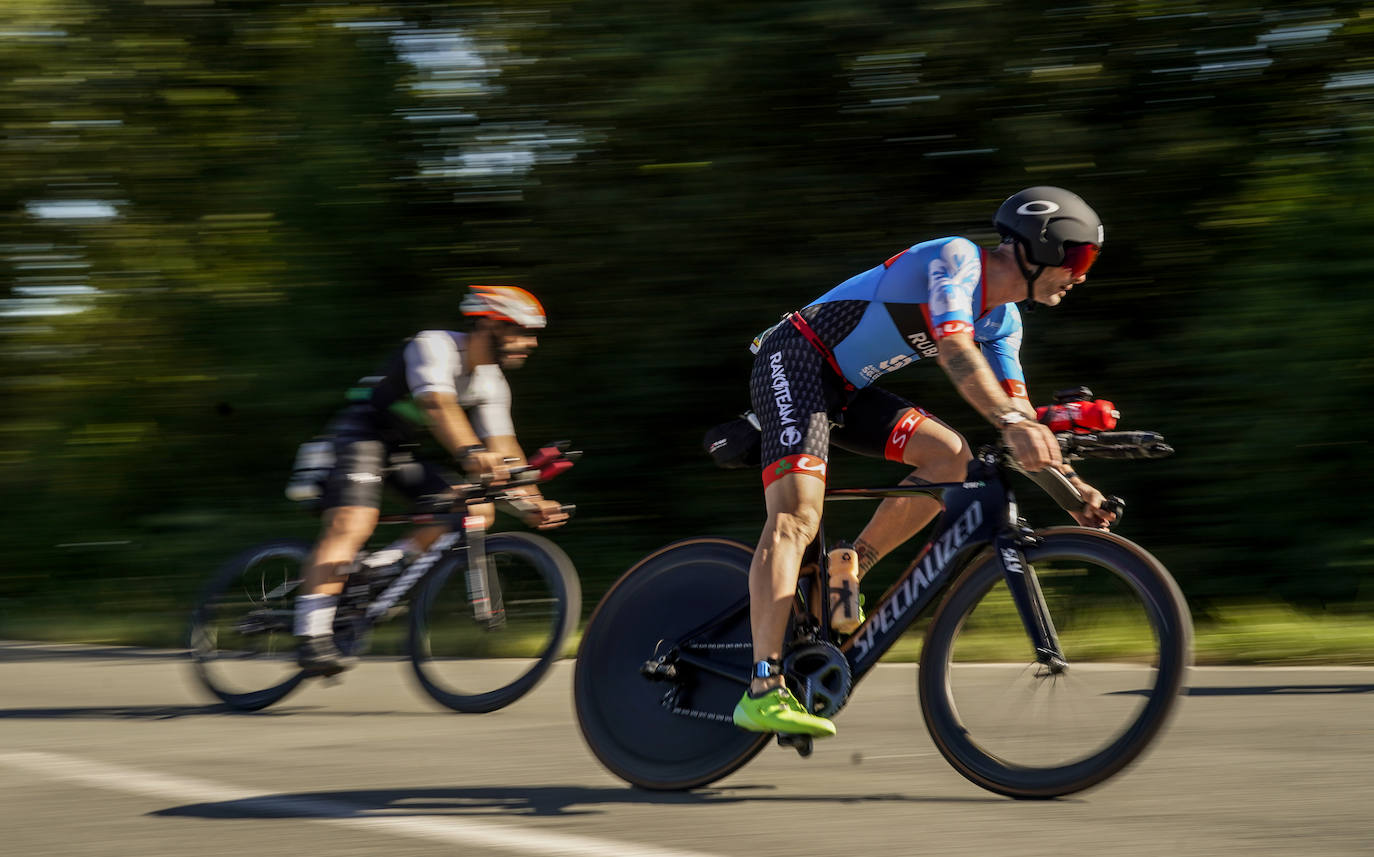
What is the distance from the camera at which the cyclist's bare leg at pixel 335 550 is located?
6.70 meters

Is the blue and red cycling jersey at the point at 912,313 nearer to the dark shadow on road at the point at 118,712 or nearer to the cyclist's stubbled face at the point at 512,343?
the cyclist's stubbled face at the point at 512,343

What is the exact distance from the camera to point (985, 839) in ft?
13.0

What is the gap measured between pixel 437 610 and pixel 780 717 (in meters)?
2.71

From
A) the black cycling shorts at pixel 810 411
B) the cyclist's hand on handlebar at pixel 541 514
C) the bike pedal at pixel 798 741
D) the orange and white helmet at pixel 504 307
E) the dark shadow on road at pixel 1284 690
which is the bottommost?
the dark shadow on road at pixel 1284 690

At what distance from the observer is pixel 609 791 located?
15.7 feet

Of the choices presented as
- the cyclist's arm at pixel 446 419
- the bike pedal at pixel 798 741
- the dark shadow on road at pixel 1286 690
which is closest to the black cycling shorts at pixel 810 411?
the bike pedal at pixel 798 741

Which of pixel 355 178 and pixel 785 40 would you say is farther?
pixel 355 178

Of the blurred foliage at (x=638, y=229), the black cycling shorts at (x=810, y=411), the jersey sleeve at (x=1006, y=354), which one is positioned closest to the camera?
the black cycling shorts at (x=810, y=411)

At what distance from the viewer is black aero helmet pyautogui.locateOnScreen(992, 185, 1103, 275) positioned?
173 inches

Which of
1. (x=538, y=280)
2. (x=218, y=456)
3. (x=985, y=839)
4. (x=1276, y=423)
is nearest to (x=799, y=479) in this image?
(x=985, y=839)

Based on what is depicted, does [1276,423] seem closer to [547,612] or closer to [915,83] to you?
[915,83]

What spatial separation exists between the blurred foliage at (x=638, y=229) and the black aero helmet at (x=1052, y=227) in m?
5.32

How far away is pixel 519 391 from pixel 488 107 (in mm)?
2161

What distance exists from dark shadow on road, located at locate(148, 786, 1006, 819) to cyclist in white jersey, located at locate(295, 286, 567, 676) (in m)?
1.88
